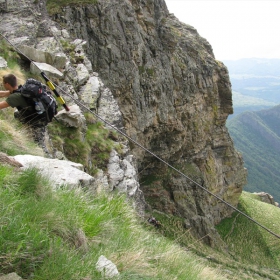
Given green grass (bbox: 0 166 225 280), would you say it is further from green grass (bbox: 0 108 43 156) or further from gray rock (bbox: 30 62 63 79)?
gray rock (bbox: 30 62 63 79)

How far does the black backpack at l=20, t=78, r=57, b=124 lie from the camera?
8492 millimetres

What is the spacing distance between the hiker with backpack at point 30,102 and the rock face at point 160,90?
7.60m

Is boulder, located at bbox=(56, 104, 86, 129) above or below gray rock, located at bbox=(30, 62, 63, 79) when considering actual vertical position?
below

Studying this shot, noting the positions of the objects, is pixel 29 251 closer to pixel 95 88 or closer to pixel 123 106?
pixel 95 88

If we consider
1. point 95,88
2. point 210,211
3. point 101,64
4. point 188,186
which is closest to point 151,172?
point 188,186

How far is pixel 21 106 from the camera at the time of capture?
29.0 ft

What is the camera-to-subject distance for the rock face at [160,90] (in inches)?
1104

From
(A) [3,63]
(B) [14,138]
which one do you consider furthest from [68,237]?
(A) [3,63]

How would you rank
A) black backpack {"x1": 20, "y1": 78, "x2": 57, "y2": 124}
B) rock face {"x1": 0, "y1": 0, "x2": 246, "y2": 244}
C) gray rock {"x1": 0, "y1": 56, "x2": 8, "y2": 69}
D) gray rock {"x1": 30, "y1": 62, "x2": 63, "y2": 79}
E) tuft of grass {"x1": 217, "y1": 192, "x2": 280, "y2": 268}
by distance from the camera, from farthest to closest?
1. tuft of grass {"x1": 217, "y1": 192, "x2": 280, "y2": 268}
2. rock face {"x1": 0, "y1": 0, "x2": 246, "y2": 244}
3. gray rock {"x1": 30, "y1": 62, "x2": 63, "y2": 79}
4. gray rock {"x1": 0, "y1": 56, "x2": 8, "y2": 69}
5. black backpack {"x1": 20, "y1": 78, "x2": 57, "y2": 124}

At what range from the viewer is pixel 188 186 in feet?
154

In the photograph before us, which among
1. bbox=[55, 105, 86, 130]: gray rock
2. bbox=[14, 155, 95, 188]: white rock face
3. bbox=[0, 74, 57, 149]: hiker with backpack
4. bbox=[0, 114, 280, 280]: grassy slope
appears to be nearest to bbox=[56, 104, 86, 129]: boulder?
bbox=[55, 105, 86, 130]: gray rock

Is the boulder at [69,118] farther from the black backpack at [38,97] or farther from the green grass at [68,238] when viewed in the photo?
the green grass at [68,238]

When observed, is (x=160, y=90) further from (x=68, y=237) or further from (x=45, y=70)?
(x=68, y=237)

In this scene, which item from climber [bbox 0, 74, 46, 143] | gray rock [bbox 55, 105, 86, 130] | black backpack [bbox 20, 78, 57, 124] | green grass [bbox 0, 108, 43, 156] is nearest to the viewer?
green grass [bbox 0, 108, 43, 156]
